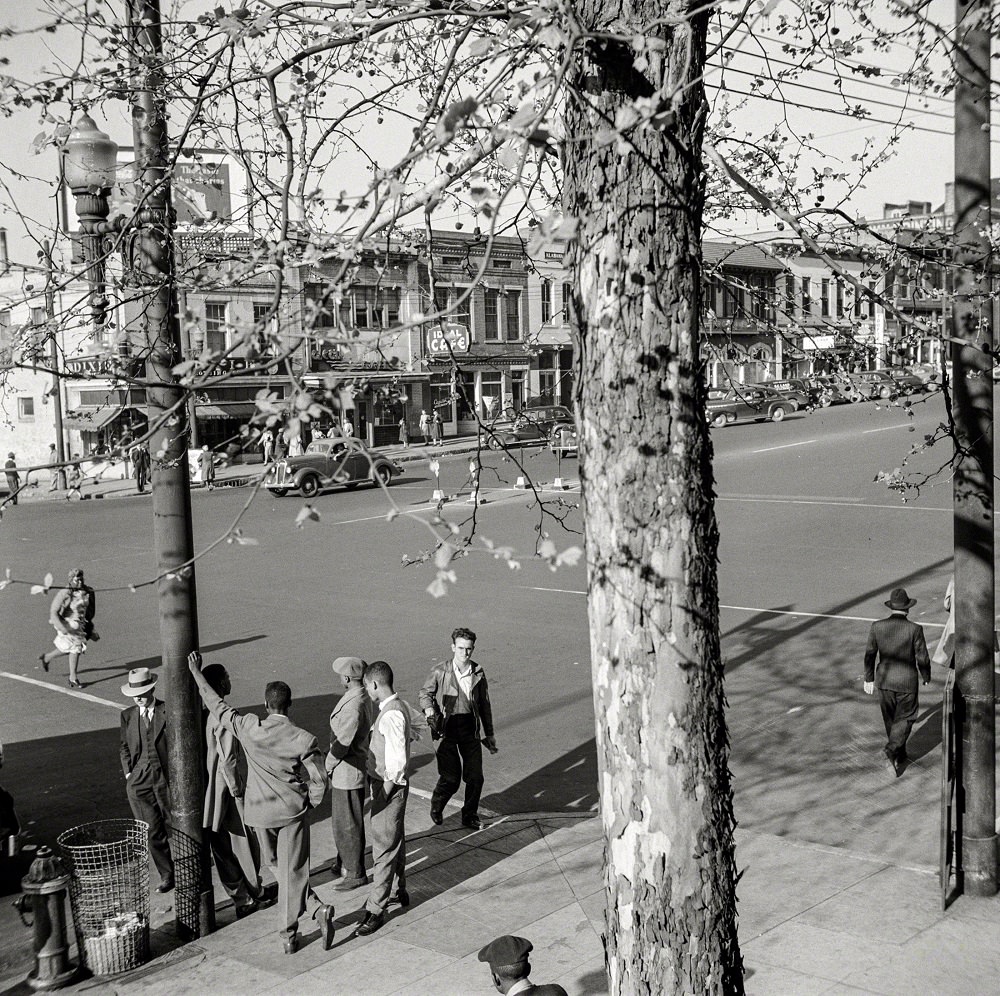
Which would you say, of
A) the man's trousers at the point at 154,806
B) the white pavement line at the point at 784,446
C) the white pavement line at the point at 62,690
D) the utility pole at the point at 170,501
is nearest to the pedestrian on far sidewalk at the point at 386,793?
the utility pole at the point at 170,501

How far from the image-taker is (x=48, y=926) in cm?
687

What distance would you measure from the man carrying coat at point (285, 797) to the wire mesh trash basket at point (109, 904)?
0.78m

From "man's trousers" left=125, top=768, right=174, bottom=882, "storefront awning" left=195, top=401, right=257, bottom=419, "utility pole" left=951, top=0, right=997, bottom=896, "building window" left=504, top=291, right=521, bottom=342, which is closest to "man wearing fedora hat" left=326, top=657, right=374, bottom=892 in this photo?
"man's trousers" left=125, top=768, right=174, bottom=882

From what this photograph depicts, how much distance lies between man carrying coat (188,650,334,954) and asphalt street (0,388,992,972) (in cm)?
141

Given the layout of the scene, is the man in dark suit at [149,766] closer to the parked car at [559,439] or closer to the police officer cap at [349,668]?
the police officer cap at [349,668]

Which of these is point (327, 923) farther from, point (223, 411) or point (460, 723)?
point (223, 411)

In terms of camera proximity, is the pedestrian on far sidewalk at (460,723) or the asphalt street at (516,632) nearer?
the pedestrian on far sidewalk at (460,723)

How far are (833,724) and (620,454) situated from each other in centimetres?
882

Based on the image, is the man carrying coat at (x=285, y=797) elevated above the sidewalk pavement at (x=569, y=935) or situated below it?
above

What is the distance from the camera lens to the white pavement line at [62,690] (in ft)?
43.0

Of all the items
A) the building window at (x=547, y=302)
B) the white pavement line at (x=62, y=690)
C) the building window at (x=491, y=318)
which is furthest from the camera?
the building window at (x=491, y=318)

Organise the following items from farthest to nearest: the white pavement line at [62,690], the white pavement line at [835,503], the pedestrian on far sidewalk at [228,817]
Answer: the white pavement line at [835,503]
the white pavement line at [62,690]
the pedestrian on far sidewalk at [228,817]

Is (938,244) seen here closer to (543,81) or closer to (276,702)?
(543,81)

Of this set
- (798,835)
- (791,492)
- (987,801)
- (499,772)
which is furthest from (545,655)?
(791,492)
